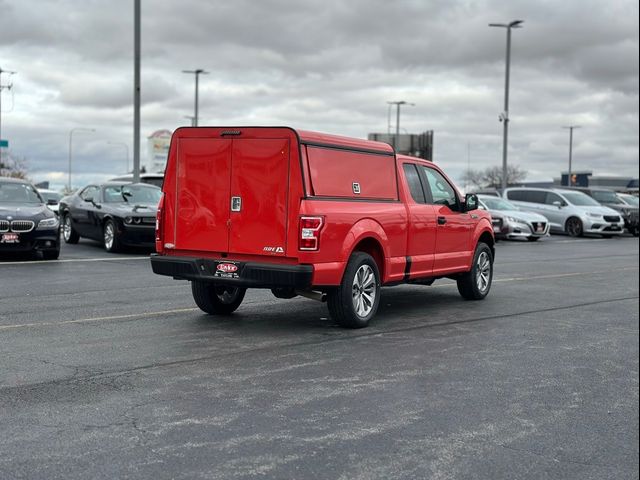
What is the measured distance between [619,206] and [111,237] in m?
24.8

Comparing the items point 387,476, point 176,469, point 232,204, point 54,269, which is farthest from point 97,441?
point 54,269

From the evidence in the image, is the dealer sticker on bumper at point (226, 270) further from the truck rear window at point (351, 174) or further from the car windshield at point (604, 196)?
the car windshield at point (604, 196)

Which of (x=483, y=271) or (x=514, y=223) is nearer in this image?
(x=483, y=271)

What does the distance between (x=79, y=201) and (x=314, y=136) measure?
12594 mm

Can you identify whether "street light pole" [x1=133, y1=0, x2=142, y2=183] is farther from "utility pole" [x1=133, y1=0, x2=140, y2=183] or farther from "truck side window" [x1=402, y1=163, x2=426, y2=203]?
"truck side window" [x1=402, y1=163, x2=426, y2=203]

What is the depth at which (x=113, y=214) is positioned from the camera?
725 inches

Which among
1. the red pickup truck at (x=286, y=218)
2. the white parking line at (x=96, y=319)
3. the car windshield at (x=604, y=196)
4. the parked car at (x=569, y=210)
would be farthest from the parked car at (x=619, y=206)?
the white parking line at (x=96, y=319)

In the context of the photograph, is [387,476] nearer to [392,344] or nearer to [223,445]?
[223,445]

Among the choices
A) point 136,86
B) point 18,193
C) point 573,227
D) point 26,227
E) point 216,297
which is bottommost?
point 216,297

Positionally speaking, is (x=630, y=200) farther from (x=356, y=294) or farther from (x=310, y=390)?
(x=310, y=390)

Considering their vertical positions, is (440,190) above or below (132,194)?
above

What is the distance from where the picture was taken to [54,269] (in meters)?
14.9

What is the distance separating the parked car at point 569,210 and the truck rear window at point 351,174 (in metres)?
23.8

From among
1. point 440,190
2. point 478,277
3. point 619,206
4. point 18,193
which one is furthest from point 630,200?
point 440,190
